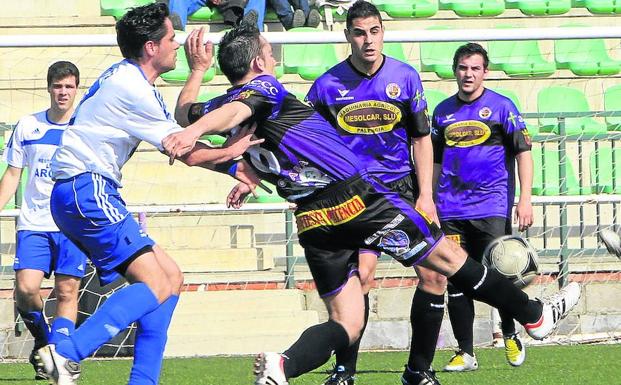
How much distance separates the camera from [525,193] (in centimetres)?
815

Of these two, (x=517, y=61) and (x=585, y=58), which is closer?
(x=517, y=61)

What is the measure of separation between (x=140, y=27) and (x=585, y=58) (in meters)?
9.38

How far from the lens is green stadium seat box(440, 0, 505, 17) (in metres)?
14.7

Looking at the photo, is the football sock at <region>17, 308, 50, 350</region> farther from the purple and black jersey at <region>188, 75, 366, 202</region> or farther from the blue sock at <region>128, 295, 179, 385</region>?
the purple and black jersey at <region>188, 75, 366, 202</region>

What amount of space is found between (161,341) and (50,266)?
2.83 metres

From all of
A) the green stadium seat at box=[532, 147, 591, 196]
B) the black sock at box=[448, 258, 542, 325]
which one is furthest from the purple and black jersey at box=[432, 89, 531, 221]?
the green stadium seat at box=[532, 147, 591, 196]

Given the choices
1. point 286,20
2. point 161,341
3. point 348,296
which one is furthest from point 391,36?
point 286,20

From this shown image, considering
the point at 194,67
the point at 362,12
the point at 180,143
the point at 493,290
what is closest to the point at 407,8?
the point at 362,12

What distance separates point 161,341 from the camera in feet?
18.9

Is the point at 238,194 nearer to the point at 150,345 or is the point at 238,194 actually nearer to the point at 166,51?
the point at 166,51

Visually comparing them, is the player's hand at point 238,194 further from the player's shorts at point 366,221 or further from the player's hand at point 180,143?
the player's hand at point 180,143

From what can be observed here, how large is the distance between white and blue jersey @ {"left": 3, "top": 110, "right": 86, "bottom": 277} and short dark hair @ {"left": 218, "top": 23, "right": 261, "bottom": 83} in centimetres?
287

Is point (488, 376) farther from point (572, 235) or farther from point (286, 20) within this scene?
point (286, 20)

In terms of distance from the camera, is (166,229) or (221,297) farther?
(166,229)
